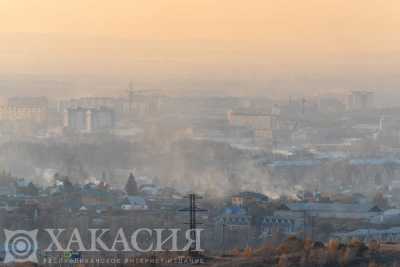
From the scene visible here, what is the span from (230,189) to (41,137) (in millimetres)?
6786

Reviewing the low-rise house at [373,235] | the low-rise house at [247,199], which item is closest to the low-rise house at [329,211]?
the low-rise house at [247,199]

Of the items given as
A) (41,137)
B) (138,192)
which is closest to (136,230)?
(138,192)

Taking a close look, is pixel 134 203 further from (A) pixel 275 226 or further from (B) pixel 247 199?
(A) pixel 275 226

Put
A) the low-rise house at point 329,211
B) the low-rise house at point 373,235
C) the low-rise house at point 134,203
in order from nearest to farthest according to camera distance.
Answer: the low-rise house at point 373,235
the low-rise house at point 329,211
the low-rise house at point 134,203

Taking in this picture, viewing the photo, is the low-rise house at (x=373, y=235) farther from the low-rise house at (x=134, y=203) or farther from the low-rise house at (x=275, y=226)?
the low-rise house at (x=134, y=203)

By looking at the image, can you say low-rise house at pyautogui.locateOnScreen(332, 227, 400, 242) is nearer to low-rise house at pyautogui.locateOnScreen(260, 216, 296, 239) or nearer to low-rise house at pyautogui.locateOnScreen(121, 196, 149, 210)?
low-rise house at pyautogui.locateOnScreen(260, 216, 296, 239)

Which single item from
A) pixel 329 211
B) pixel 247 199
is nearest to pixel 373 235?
pixel 329 211

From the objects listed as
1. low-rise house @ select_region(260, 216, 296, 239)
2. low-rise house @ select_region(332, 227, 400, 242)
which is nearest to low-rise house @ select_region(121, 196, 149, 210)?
low-rise house @ select_region(260, 216, 296, 239)

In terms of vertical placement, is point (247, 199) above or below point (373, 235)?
above

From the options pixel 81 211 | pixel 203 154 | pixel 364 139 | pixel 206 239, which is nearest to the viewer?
pixel 206 239

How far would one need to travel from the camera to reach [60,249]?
410 inches

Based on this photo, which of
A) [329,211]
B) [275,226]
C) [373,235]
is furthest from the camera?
[329,211]

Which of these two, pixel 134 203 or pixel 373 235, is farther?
pixel 134 203

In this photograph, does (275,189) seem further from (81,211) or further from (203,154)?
(81,211)
